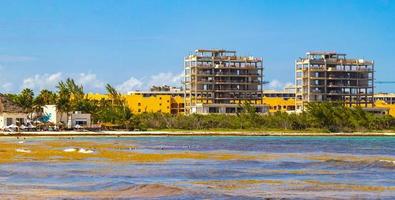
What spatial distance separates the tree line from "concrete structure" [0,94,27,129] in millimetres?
2364

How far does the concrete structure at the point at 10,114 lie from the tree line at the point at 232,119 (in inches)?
93.1

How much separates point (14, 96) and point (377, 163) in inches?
4379

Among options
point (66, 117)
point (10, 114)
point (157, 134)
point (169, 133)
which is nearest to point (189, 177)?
point (157, 134)

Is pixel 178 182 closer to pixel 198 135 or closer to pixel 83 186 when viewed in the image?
pixel 83 186

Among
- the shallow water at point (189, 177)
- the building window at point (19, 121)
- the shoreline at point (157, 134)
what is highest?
the building window at point (19, 121)

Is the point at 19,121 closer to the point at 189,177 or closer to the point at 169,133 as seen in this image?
the point at 169,133

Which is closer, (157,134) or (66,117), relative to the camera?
(157,134)

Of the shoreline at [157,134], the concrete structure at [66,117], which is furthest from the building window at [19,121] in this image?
the shoreline at [157,134]

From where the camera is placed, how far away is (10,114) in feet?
525

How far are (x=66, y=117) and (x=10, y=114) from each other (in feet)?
44.0

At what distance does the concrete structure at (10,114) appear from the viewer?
15738 cm

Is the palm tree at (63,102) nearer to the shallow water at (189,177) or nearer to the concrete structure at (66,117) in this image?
the concrete structure at (66,117)

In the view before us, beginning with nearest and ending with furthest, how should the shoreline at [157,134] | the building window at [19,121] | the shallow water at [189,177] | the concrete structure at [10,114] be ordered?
the shallow water at [189,177] → the shoreline at [157,134] → the concrete structure at [10,114] → the building window at [19,121]

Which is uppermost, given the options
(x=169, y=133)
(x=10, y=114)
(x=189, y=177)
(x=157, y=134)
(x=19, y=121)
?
(x=10, y=114)
